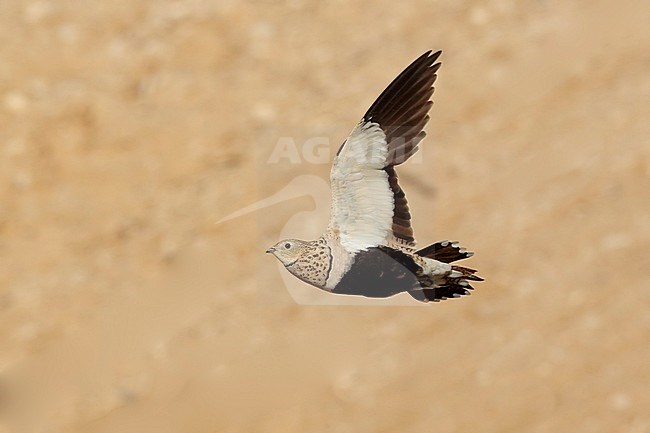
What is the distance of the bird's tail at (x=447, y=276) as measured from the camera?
3.07 m

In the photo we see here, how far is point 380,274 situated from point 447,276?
0.27 meters

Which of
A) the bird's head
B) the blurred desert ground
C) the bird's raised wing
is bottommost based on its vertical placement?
the bird's head

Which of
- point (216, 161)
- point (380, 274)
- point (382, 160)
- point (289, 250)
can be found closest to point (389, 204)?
point (382, 160)

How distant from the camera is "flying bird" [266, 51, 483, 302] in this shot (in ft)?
9.85

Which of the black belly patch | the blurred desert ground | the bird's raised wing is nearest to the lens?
the black belly patch

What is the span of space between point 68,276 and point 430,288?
4.58m

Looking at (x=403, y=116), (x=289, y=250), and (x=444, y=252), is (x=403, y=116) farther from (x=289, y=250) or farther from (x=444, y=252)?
(x=289, y=250)

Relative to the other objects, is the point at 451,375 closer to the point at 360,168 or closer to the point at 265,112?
the point at 265,112

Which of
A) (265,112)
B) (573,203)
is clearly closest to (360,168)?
(265,112)

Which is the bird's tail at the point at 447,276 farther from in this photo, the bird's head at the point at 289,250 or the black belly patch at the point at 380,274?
the bird's head at the point at 289,250

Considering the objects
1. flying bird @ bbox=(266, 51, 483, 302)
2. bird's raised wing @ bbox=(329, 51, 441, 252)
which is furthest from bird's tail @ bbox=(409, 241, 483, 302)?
bird's raised wing @ bbox=(329, 51, 441, 252)

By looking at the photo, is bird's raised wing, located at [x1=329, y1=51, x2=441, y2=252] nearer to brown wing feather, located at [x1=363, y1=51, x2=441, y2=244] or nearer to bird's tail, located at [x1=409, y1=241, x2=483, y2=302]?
brown wing feather, located at [x1=363, y1=51, x2=441, y2=244]

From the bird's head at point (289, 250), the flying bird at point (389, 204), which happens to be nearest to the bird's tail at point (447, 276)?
the flying bird at point (389, 204)

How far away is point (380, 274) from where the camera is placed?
9.73 ft
